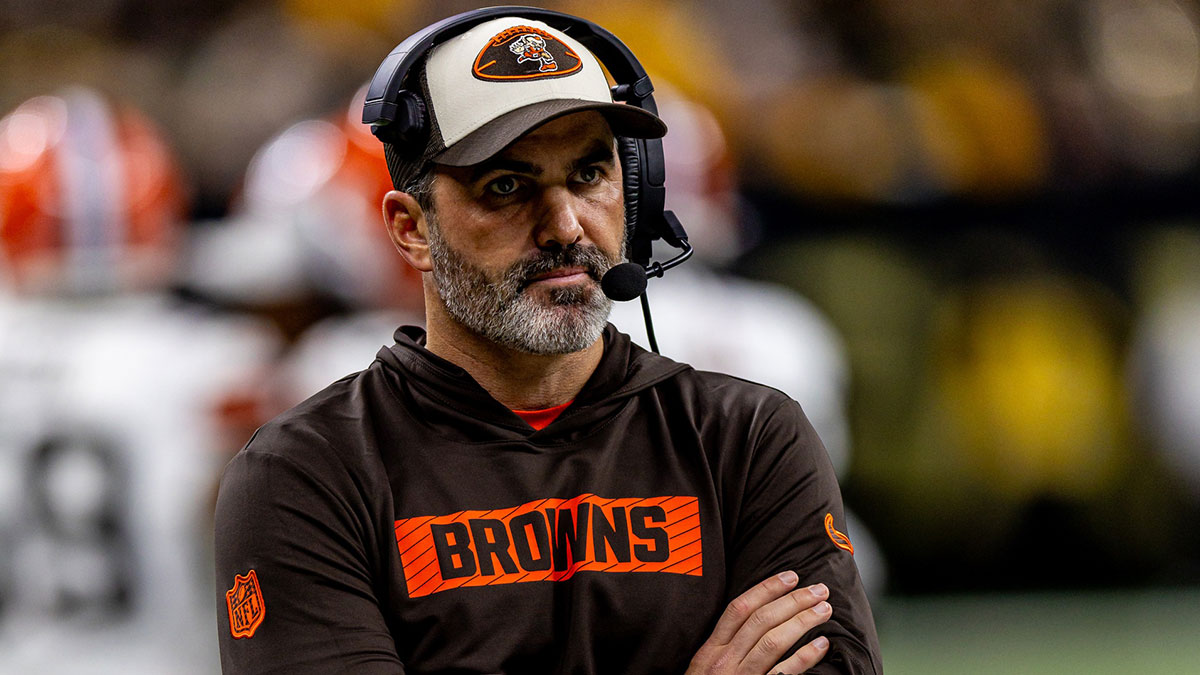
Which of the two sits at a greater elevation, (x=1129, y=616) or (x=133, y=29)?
(x=133, y=29)

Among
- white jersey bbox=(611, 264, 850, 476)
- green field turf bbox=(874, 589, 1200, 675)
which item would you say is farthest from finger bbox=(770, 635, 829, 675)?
green field turf bbox=(874, 589, 1200, 675)

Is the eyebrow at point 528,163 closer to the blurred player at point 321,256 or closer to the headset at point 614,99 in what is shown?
the headset at point 614,99

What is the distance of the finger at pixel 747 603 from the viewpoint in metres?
1.44

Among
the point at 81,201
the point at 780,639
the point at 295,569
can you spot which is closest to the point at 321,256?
the point at 81,201

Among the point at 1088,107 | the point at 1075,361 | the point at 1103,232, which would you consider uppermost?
the point at 1088,107

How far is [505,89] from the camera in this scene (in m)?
1.50

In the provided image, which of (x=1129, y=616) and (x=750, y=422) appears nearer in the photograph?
(x=750, y=422)

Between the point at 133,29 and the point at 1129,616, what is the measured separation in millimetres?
3491

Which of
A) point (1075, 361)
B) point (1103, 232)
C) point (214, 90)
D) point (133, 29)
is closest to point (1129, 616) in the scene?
point (1075, 361)

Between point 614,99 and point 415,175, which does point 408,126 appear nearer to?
point 415,175

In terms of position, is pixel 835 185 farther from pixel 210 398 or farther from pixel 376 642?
pixel 376 642

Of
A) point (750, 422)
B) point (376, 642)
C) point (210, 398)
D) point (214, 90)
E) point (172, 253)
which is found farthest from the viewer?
point (214, 90)

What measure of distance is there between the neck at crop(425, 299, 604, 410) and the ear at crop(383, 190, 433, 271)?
8 centimetres

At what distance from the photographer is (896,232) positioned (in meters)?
4.47
